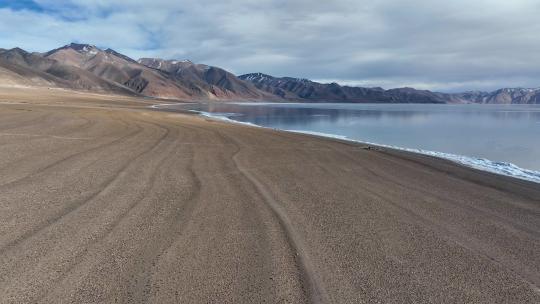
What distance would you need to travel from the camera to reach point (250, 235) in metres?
5.39

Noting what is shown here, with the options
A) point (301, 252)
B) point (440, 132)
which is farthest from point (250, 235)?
point (440, 132)

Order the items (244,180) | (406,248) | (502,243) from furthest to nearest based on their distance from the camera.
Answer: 1. (244,180)
2. (502,243)
3. (406,248)

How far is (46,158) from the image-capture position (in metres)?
9.68

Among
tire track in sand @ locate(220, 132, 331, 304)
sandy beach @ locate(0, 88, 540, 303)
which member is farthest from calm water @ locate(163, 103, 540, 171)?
tire track in sand @ locate(220, 132, 331, 304)

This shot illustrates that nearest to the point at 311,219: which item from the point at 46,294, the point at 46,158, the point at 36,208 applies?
the point at 46,294

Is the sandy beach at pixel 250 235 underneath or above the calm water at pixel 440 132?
above

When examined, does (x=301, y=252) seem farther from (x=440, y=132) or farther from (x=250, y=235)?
(x=440, y=132)

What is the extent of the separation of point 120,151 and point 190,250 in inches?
310

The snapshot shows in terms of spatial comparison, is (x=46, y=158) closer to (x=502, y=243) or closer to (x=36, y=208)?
(x=36, y=208)

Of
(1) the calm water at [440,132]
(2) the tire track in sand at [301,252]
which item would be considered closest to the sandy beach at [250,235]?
(2) the tire track in sand at [301,252]

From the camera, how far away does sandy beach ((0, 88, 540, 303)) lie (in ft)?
13.0

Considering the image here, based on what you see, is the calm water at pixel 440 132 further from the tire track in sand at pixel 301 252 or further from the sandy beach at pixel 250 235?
the tire track in sand at pixel 301 252

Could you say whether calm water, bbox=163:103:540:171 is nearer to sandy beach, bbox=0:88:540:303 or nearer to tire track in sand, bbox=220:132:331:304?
sandy beach, bbox=0:88:540:303

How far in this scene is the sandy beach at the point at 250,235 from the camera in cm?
395
